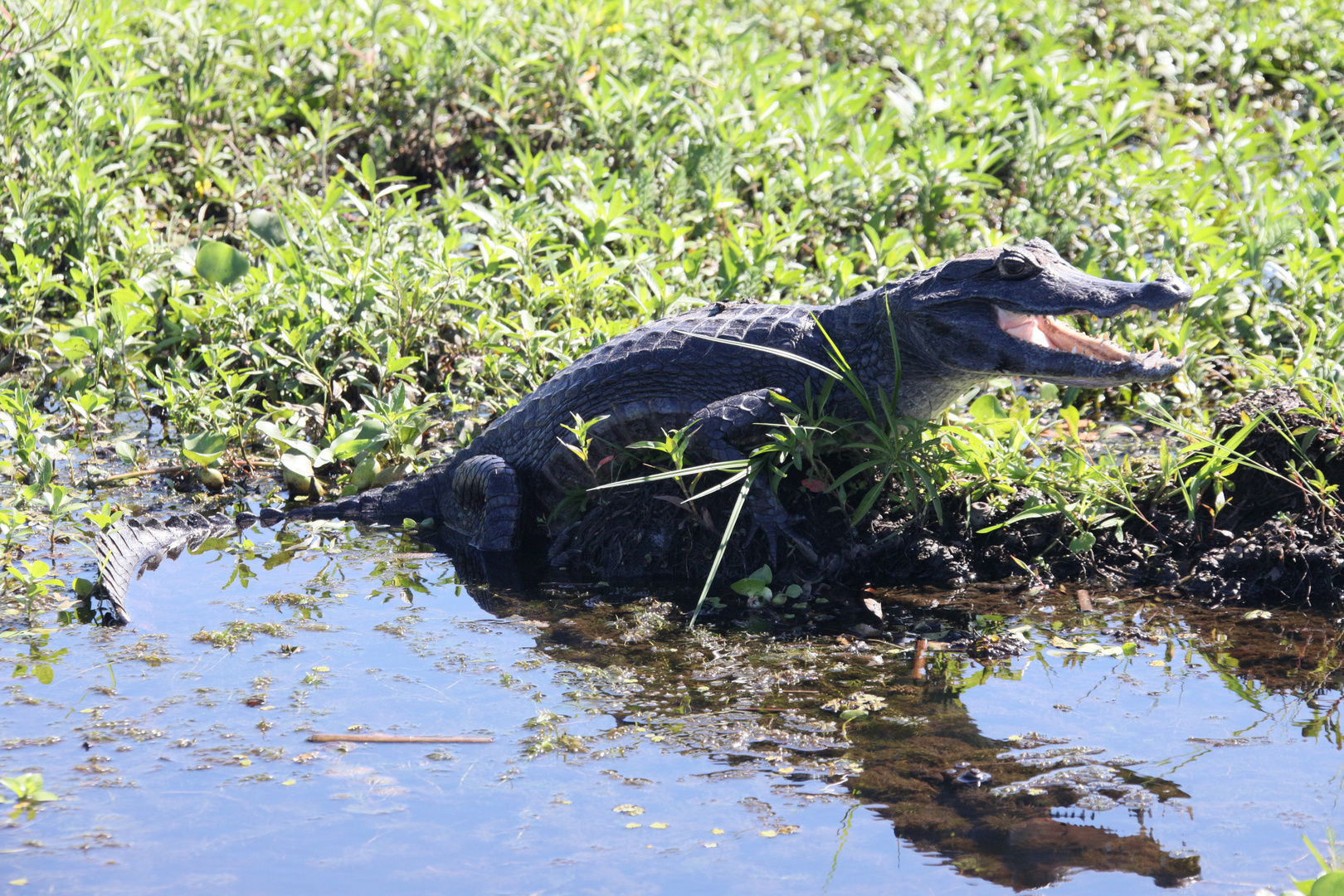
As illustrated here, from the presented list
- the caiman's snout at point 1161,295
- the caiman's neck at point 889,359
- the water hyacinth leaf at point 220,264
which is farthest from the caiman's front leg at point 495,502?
the caiman's snout at point 1161,295

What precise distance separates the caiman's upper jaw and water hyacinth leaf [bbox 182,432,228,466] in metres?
2.85

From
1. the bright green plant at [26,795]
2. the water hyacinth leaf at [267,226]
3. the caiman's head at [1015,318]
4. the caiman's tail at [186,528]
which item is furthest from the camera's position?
the water hyacinth leaf at [267,226]

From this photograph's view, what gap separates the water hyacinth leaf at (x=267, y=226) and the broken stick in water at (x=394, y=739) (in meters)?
3.49

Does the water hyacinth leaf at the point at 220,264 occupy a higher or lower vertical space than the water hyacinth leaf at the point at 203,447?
higher

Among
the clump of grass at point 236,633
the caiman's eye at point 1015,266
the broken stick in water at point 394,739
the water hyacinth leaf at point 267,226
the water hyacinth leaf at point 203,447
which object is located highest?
the water hyacinth leaf at point 267,226

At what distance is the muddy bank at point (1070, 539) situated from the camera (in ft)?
11.3

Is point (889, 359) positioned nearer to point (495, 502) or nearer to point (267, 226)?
point (495, 502)

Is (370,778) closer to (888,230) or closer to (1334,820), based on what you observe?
(1334,820)

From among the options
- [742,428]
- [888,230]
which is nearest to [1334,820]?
[742,428]

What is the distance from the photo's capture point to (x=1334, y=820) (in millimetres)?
2373

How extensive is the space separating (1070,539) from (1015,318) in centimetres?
70

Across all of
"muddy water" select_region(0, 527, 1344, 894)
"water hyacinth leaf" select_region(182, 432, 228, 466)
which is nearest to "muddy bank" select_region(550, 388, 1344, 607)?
"muddy water" select_region(0, 527, 1344, 894)

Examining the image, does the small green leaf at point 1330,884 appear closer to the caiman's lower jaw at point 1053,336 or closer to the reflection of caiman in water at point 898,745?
the reflection of caiman in water at point 898,745

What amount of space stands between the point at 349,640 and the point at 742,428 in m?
1.35
